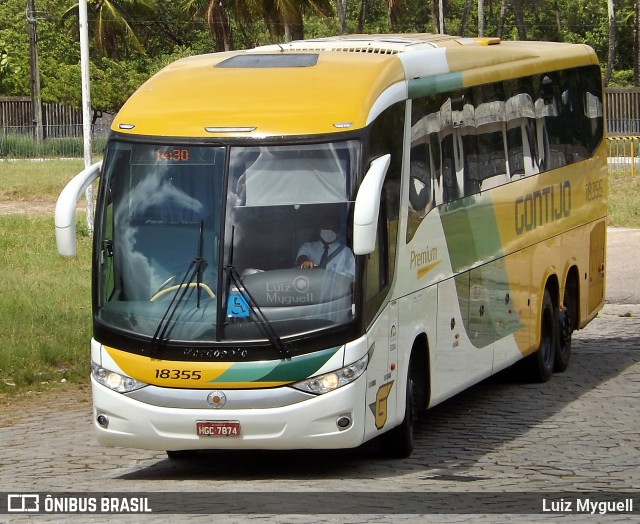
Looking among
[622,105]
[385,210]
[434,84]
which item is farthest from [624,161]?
[385,210]

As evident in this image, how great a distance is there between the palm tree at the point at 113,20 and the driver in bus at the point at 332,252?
56530 millimetres

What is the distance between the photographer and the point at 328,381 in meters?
10.2

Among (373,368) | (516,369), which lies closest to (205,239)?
(373,368)

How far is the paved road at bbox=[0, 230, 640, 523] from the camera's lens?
9.79m

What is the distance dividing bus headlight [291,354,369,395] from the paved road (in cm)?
68

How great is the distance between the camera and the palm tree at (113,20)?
6606 cm

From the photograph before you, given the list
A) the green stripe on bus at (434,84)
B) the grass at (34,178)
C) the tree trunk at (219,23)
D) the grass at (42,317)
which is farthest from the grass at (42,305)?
the tree trunk at (219,23)

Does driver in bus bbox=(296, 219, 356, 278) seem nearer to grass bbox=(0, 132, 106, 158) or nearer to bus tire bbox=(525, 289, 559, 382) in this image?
bus tire bbox=(525, 289, 559, 382)

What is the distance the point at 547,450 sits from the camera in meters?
11.9

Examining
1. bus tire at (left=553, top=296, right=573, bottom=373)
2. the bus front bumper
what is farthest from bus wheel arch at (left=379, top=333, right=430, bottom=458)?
bus tire at (left=553, top=296, right=573, bottom=373)

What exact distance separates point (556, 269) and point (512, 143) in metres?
2.08

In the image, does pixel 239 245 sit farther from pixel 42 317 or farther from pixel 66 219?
pixel 42 317

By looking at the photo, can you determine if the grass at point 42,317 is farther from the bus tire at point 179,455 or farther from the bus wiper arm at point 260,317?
the bus wiper arm at point 260,317

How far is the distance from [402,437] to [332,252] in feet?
6.45
